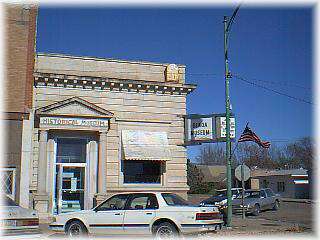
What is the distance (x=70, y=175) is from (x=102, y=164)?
1.58 m

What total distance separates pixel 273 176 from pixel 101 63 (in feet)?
148

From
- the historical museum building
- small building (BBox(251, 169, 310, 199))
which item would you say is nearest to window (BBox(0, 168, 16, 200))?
the historical museum building

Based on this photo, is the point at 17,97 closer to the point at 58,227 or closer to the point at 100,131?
the point at 100,131

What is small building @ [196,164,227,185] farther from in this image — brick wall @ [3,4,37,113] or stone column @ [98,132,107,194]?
brick wall @ [3,4,37,113]

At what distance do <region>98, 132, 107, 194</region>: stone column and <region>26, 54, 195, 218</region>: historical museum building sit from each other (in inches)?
1.7

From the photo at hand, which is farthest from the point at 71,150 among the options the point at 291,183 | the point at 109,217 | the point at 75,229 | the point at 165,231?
the point at 291,183

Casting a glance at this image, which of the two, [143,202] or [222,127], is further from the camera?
[222,127]

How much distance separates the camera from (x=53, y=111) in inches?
784

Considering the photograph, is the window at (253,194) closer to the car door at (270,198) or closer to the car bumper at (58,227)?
the car door at (270,198)

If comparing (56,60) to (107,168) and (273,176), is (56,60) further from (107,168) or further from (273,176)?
(273,176)

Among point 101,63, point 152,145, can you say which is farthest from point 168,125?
point 101,63

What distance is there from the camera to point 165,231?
12.6 meters

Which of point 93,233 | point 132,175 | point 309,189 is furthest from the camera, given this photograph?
point 309,189

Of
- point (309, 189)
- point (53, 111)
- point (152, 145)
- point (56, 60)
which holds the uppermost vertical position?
point (56, 60)
